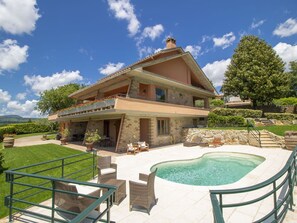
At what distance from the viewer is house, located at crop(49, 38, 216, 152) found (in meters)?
15.2

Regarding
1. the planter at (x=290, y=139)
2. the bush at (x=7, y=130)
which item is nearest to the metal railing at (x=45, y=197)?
the planter at (x=290, y=139)

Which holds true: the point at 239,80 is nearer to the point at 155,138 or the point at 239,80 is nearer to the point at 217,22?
the point at 217,22

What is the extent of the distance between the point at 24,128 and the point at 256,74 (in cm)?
4780

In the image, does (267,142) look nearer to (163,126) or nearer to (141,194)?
(163,126)

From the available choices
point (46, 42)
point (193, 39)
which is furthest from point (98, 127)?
point (193, 39)

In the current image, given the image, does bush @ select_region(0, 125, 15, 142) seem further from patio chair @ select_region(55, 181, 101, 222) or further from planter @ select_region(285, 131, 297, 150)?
planter @ select_region(285, 131, 297, 150)

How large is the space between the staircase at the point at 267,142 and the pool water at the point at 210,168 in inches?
167

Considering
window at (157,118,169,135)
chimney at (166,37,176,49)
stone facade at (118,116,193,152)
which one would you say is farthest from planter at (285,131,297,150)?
chimney at (166,37,176,49)

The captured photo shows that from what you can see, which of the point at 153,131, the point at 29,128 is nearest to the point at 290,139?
the point at 153,131

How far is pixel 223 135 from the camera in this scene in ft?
65.9

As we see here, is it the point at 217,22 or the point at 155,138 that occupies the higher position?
the point at 217,22

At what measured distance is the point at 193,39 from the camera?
22.1 m

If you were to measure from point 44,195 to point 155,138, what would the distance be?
13.3m

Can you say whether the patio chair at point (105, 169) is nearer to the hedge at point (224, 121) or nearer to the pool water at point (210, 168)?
the pool water at point (210, 168)
